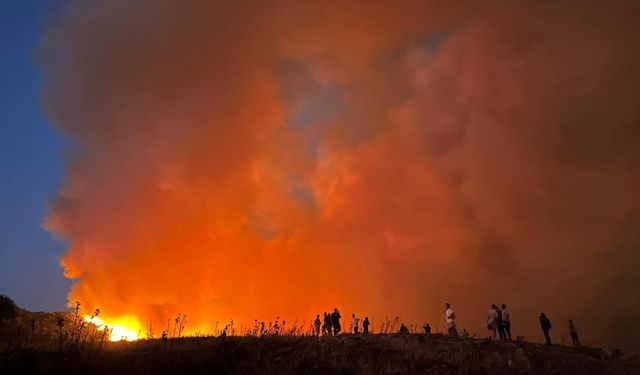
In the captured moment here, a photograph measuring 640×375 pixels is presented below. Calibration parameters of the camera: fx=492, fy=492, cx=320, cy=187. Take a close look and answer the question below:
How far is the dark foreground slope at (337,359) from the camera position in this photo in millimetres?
31422

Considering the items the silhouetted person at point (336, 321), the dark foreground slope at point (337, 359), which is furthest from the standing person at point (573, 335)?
the silhouetted person at point (336, 321)

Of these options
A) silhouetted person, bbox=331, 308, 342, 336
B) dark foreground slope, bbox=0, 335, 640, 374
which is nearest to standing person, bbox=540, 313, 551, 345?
dark foreground slope, bbox=0, 335, 640, 374

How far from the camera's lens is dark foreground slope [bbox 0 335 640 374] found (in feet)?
103

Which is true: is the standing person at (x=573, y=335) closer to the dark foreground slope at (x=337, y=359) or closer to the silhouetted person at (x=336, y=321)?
the dark foreground slope at (x=337, y=359)

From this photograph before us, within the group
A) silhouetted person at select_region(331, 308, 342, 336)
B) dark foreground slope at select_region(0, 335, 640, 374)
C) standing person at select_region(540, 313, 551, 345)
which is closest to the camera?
dark foreground slope at select_region(0, 335, 640, 374)

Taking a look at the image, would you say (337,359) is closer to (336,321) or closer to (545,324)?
(336,321)

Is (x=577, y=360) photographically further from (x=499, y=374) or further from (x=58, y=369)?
(x=58, y=369)

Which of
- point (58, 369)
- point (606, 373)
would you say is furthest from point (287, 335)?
point (606, 373)

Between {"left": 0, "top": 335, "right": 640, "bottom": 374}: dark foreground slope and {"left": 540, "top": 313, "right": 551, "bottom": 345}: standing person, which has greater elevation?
{"left": 540, "top": 313, "right": 551, "bottom": 345}: standing person

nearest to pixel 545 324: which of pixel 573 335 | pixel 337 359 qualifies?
pixel 573 335

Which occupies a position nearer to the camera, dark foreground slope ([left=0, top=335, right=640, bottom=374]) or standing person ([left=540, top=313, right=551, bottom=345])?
dark foreground slope ([left=0, top=335, right=640, bottom=374])

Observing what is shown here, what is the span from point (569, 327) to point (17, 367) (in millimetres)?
40055

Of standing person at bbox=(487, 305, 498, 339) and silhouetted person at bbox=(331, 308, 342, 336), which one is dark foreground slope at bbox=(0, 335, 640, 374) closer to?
standing person at bbox=(487, 305, 498, 339)

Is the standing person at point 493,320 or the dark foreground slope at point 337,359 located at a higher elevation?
the standing person at point 493,320
